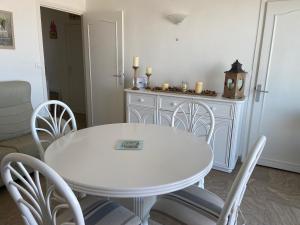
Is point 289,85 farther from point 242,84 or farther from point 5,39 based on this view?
point 5,39

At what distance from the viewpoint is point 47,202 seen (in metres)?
1.04

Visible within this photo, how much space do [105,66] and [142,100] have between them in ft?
3.35

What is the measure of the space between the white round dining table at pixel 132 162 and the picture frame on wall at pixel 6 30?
193 cm

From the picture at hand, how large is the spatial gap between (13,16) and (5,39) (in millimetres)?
316

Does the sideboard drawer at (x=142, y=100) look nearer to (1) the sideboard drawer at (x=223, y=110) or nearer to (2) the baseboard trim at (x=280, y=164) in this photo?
(1) the sideboard drawer at (x=223, y=110)

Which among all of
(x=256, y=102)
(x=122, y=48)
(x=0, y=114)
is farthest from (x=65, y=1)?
(x=256, y=102)

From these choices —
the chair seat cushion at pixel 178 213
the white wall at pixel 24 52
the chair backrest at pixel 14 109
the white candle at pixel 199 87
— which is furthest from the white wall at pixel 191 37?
the chair seat cushion at pixel 178 213

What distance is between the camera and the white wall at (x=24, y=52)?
3020 millimetres

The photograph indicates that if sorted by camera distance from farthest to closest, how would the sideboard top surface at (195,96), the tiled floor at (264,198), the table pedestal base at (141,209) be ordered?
the sideboard top surface at (195,96), the tiled floor at (264,198), the table pedestal base at (141,209)

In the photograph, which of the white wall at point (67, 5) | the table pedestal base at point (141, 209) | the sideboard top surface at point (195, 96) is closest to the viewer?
the table pedestal base at point (141, 209)

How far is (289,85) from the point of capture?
9.39ft

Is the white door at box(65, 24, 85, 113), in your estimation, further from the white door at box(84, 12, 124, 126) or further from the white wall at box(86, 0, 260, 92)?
the white wall at box(86, 0, 260, 92)

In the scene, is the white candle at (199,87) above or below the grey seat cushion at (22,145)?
above

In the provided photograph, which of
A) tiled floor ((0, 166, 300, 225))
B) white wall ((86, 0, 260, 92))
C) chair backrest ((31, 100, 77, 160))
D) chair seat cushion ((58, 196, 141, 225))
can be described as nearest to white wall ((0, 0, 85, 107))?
chair backrest ((31, 100, 77, 160))
